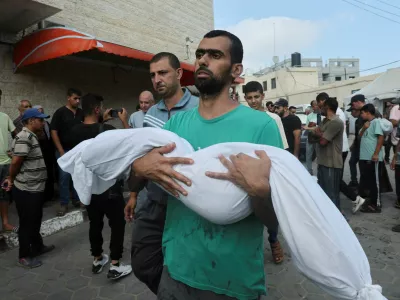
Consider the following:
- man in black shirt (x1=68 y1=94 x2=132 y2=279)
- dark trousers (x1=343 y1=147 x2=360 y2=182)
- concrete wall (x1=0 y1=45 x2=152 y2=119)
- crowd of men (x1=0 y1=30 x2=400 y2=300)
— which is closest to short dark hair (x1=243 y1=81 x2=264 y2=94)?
crowd of men (x1=0 y1=30 x2=400 y2=300)

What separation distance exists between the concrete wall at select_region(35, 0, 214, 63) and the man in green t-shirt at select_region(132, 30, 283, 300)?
507 centimetres

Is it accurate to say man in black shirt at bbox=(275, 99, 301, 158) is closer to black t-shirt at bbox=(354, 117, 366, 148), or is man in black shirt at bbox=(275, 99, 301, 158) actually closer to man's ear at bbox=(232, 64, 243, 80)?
black t-shirt at bbox=(354, 117, 366, 148)

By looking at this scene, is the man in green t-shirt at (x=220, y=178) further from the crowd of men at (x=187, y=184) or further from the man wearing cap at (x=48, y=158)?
the man wearing cap at (x=48, y=158)

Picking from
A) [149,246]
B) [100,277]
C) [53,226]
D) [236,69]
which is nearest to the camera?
[236,69]

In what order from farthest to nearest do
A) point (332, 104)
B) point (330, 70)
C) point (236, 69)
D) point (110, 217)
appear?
point (330, 70), point (332, 104), point (110, 217), point (236, 69)

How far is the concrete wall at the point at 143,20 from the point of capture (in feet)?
20.4

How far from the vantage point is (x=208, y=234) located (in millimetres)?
1305

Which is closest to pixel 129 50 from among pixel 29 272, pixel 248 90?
pixel 248 90

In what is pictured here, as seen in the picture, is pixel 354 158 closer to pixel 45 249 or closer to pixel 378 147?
pixel 378 147

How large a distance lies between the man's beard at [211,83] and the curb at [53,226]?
3.91m

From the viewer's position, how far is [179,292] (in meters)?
1.39

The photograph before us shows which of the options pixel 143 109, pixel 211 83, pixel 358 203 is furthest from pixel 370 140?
pixel 211 83

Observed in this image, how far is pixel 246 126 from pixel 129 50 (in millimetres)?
4844

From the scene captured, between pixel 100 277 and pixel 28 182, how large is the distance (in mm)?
1381
